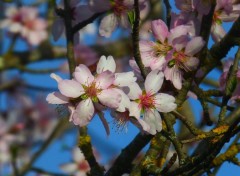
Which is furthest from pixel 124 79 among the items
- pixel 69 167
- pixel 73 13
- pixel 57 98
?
pixel 69 167

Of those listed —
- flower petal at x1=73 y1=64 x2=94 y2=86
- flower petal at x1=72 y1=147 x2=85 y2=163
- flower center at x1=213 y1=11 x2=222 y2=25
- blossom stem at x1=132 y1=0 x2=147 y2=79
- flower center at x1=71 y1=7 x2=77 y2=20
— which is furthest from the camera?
flower petal at x1=72 y1=147 x2=85 y2=163

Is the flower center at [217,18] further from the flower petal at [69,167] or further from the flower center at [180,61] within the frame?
the flower petal at [69,167]

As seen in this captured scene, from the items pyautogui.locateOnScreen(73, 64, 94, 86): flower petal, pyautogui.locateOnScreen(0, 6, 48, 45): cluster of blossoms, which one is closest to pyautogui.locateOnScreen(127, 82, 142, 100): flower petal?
pyautogui.locateOnScreen(73, 64, 94, 86): flower petal

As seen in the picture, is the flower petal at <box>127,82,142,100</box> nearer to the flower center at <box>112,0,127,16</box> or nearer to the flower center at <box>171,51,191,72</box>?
the flower center at <box>171,51,191,72</box>

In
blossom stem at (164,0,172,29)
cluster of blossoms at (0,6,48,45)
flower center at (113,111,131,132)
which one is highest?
blossom stem at (164,0,172,29)

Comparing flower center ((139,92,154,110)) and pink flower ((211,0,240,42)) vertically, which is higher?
pink flower ((211,0,240,42))

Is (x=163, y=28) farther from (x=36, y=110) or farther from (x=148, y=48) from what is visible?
(x=36, y=110)

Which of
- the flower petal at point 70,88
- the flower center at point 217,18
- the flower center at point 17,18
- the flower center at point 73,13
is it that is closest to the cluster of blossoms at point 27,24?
the flower center at point 17,18
